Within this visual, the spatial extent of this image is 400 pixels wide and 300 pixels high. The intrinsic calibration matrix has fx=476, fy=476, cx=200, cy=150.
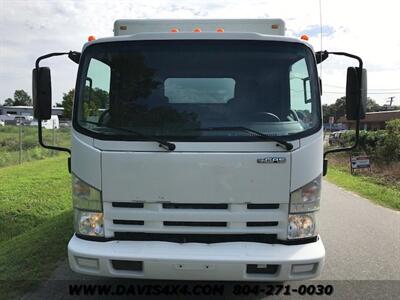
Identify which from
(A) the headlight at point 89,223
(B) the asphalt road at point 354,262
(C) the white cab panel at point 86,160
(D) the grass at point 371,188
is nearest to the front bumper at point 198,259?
(A) the headlight at point 89,223

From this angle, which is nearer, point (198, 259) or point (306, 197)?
point (198, 259)

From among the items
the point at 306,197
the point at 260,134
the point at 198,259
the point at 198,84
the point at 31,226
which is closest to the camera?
the point at 198,259

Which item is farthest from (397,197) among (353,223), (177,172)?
(177,172)

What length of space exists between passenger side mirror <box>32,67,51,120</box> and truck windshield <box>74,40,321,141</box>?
0.30m

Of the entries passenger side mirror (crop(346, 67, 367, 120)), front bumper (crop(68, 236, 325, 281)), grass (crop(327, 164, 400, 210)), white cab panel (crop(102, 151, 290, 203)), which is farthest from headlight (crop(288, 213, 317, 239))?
grass (crop(327, 164, 400, 210))

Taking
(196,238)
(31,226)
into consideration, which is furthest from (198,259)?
(31,226)

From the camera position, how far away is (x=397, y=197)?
11.6 m

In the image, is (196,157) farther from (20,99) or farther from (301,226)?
(20,99)

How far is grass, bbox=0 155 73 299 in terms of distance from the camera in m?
5.20

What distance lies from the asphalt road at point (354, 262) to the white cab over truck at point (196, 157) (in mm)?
1015

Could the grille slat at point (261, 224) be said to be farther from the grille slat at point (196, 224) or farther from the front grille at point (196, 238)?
the grille slat at point (196, 224)

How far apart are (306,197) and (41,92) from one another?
2468 mm

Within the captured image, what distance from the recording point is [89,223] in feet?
13.0

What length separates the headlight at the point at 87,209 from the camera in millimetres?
3920
